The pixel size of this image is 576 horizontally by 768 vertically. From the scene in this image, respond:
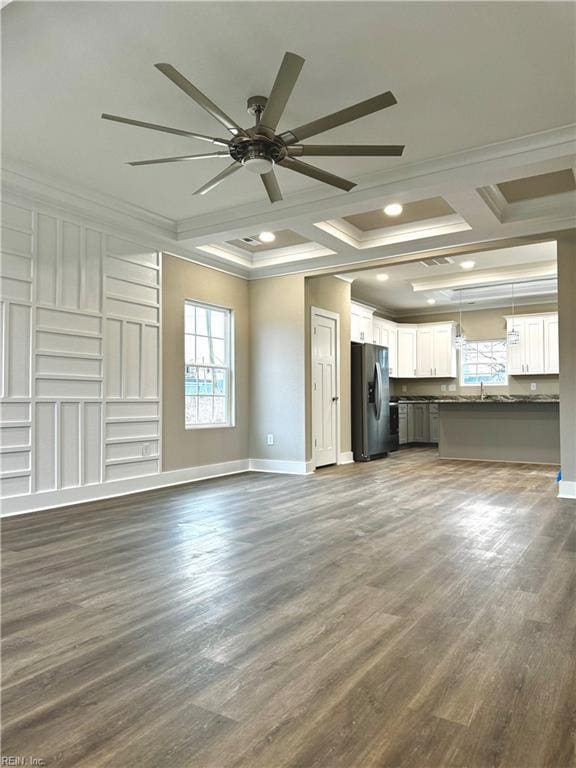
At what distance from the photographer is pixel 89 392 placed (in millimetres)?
5016

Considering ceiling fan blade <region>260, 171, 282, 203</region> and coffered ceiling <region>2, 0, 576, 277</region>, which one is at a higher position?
coffered ceiling <region>2, 0, 576, 277</region>

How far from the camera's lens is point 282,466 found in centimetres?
696

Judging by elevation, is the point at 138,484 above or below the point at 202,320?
below

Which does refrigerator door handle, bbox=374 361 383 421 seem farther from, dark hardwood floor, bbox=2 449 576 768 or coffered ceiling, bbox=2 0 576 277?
dark hardwood floor, bbox=2 449 576 768

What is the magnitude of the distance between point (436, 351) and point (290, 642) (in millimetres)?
9291

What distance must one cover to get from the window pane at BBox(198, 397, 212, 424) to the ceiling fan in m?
3.42

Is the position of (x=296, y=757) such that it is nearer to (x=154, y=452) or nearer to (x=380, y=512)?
(x=380, y=512)

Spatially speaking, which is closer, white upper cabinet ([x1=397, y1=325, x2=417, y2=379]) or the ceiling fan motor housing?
the ceiling fan motor housing

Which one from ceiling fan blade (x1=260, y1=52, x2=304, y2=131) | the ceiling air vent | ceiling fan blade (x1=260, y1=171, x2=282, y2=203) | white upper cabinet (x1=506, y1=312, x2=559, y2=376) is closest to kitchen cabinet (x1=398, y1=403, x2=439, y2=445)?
white upper cabinet (x1=506, y1=312, x2=559, y2=376)

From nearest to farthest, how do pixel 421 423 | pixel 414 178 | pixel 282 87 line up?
pixel 282 87
pixel 414 178
pixel 421 423

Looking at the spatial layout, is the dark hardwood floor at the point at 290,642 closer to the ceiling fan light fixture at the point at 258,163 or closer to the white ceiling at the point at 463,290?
the ceiling fan light fixture at the point at 258,163

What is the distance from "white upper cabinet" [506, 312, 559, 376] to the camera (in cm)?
930

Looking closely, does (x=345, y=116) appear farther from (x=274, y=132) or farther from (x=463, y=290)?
(x=463, y=290)

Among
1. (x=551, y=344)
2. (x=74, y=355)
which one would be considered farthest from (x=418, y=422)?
(x=74, y=355)
